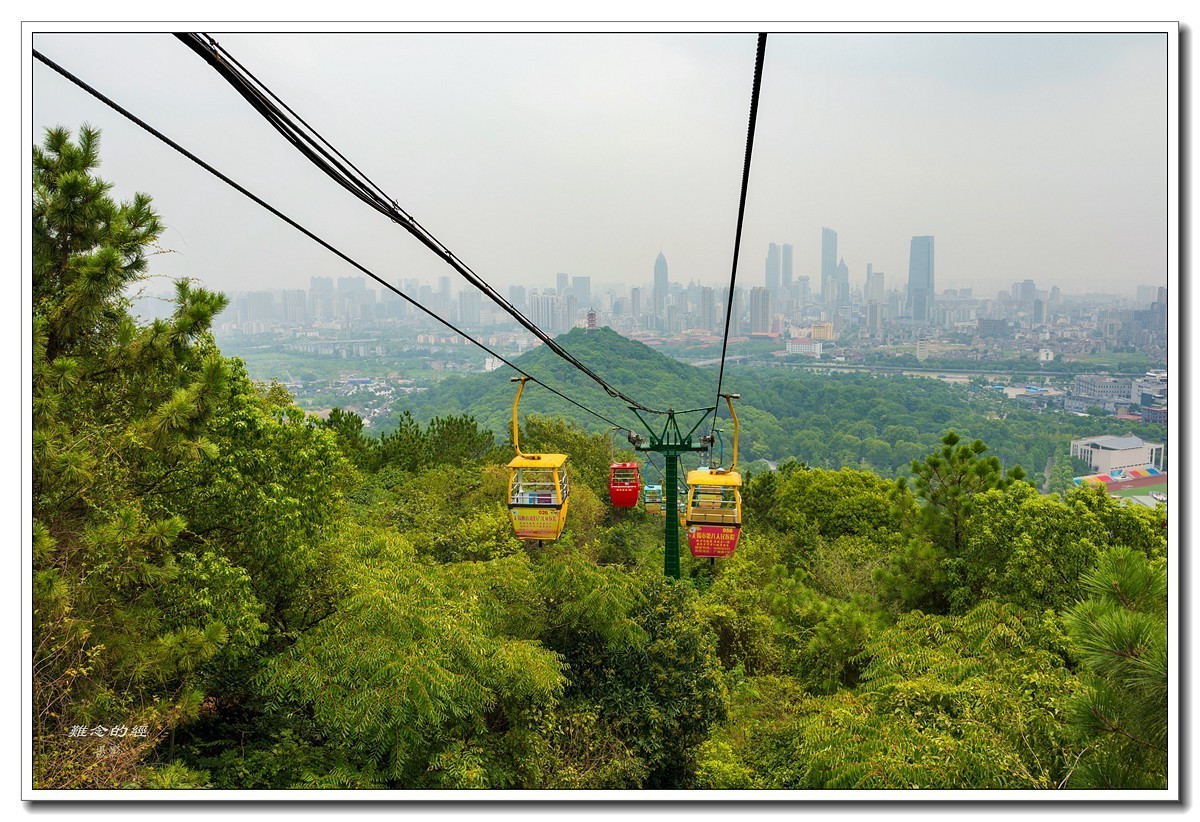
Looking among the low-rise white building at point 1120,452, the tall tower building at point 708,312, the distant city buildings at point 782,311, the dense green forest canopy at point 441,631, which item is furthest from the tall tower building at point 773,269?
the dense green forest canopy at point 441,631

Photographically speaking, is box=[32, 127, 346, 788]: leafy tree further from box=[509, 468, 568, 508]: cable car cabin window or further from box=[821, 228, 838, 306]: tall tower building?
box=[821, 228, 838, 306]: tall tower building

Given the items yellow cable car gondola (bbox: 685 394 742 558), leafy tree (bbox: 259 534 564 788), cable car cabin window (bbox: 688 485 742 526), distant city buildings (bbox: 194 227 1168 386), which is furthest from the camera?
distant city buildings (bbox: 194 227 1168 386)

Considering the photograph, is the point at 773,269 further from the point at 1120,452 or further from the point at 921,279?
the point at 1120,452

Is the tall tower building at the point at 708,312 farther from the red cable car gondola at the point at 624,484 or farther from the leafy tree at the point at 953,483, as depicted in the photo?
the leafy tree at the point at 953,483

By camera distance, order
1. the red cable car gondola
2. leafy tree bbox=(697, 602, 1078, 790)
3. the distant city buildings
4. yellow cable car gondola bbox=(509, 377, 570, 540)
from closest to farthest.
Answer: leafy tree bbox=(697, 602, 1078, 790)
yellow cable car gondola bbox=(509, 377, 570, 540)
the red cable car gondola
the distant city buildings

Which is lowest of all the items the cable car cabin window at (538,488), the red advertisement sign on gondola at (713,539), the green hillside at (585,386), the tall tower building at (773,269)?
the red advertisement sign on gondola at (713,539)

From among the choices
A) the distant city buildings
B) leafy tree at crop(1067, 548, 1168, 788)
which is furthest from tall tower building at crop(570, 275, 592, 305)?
leafy tree at crop(1067, 548, 1168, 788)
